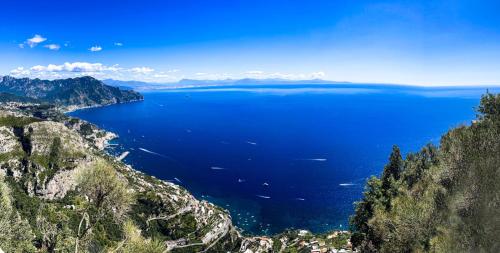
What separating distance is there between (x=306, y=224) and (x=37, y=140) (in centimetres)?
14593

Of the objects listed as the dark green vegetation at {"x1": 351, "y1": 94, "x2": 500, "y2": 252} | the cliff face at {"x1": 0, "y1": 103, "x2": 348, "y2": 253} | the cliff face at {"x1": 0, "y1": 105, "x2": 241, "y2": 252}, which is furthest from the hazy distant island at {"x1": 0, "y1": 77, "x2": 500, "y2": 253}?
the cliff face at {"x1": 0, "y1": 105, "x2": 241, "y2": 252}

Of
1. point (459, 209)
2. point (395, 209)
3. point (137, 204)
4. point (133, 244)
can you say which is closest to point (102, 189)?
point (133, 244)

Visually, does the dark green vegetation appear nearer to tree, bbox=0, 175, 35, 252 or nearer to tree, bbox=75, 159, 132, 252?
tree, bbox=75, 159, 132, 252

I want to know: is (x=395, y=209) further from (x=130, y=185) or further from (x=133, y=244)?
(x=130, y=185)

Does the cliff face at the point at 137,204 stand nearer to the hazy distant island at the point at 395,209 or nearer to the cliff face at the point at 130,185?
the cliff face at the point at 130,185

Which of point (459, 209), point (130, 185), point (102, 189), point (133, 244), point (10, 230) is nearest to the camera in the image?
point (459, 209)

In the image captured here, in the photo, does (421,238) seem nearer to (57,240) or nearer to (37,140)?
(57,240)

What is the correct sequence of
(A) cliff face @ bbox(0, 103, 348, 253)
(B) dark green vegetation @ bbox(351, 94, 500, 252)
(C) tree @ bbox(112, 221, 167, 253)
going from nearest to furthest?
(B) dark green vegetation @ bbox(351, 94, 500, 252), (C) tree @ bbox(112, 221, 167, 253), (A) cliff face @ bbox(0, 103, 348, 253)

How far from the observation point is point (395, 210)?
36594 millimetres

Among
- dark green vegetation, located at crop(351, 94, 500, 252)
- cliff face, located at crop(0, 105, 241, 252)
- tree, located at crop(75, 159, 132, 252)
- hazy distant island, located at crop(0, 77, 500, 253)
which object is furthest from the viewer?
cliff face, located at crop(0, 105, 241, 252)

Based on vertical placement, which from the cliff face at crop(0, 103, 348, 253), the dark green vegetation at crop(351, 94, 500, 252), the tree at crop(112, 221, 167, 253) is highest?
the dark green vegetation at crop(351, 94, 500, 252)

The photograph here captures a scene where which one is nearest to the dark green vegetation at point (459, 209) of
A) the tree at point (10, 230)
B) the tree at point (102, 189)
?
the tree at point (102, 189)

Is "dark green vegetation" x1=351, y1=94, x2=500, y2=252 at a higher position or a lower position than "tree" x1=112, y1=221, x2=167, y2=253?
higher

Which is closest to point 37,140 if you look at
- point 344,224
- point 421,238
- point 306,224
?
point 306,224
